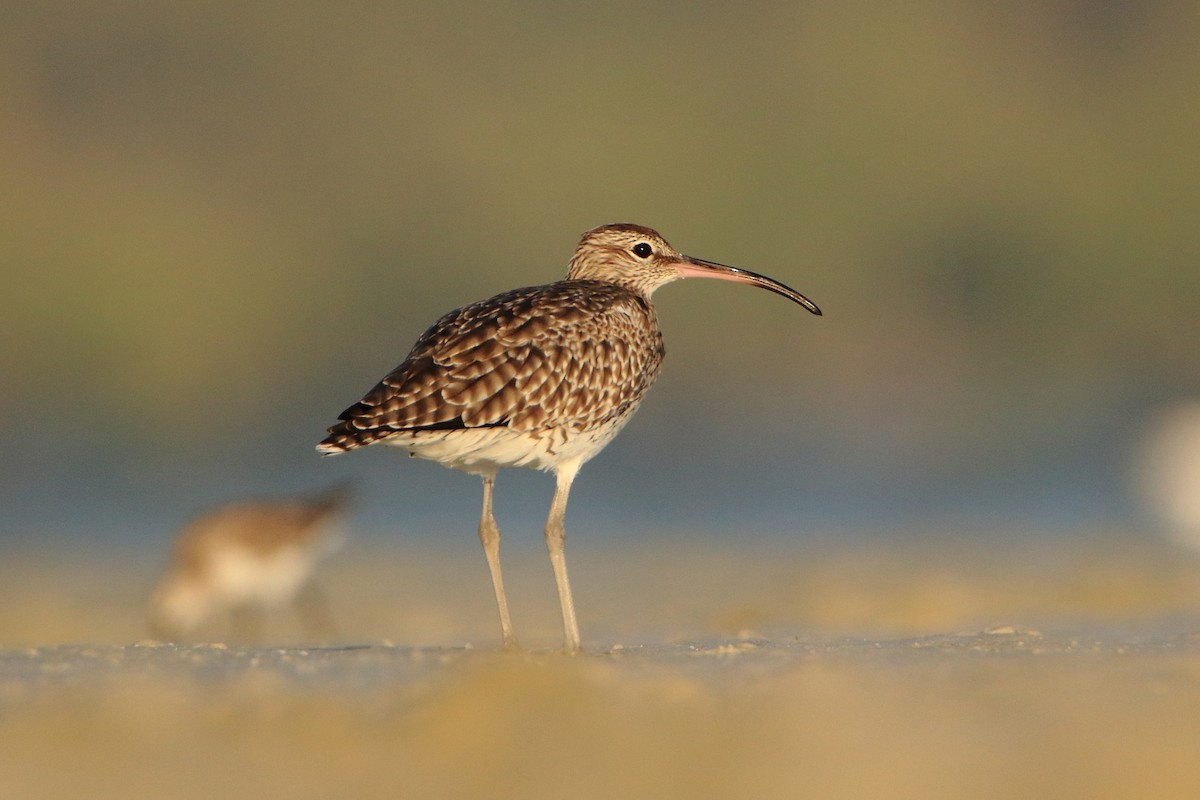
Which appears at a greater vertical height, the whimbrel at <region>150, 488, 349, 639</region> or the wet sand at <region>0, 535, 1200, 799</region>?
the whimbrel at <region>150, 488, 349, 639</region>

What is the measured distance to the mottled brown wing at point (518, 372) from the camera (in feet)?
31.8

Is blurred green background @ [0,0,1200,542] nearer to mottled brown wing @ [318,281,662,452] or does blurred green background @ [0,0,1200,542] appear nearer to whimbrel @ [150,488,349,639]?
whimbrel @ [150,488,349,639]

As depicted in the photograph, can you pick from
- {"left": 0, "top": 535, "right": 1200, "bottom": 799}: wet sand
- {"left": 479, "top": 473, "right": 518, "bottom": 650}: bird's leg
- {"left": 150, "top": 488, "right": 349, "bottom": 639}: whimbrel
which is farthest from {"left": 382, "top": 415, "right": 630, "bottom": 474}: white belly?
{"left": 150, "top": 488, "right": 349, "bottom": 639}: whimbrel

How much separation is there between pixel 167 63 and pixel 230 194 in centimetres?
464

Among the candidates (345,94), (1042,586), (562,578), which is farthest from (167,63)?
(562,578)

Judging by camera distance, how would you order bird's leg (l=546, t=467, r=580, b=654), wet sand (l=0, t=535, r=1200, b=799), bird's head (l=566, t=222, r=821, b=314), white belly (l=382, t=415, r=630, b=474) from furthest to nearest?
bird's head (l=566, t=222, r=821, b=314) < bird's leg (l=546, t=467, r=580, b=654) < white belly (l=382, t=415, r=630, b=474) < wet sand (l=0, t=535, r=1200, b=799)

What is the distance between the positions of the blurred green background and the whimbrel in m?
5.07

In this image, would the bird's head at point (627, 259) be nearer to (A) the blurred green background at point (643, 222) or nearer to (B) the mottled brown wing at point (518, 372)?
(B) the mottled brown wing at point (518, 372)

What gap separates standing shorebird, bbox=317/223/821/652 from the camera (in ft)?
31.9

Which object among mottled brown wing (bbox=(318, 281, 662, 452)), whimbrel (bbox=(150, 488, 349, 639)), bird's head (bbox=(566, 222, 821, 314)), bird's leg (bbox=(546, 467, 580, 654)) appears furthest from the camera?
whimbrel (bbox=(150, 488, 349, 639))

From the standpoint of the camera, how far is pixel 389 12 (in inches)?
1512

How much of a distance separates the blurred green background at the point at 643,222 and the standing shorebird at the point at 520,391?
960 centimetres

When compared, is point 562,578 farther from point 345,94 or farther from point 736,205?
point 345,94

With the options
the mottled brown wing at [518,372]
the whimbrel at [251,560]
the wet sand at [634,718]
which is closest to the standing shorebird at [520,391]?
the mottled brown wing at [518,372]
